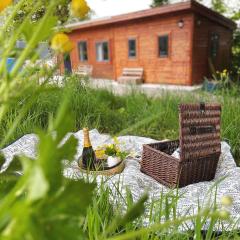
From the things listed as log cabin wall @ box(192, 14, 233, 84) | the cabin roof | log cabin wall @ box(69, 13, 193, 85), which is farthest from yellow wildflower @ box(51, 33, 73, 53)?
log cabin wall @ box(192, 14, 233, 84)

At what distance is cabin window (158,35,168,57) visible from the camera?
10.4 metres

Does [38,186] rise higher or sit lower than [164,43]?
higher

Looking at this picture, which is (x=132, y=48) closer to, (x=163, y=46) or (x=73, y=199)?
(x=163, y=46)

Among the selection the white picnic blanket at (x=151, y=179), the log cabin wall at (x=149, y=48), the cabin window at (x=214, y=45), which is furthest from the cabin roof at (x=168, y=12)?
the white picnic blanket at (x=151, y=179)

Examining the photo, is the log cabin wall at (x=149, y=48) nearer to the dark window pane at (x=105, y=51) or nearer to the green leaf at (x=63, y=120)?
the dark window pane at (x=105, y=51)

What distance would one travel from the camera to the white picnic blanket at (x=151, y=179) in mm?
1953

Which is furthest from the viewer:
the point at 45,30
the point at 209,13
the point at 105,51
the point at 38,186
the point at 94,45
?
the point at 94,45

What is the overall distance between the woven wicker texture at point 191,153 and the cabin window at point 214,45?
9.23 meters

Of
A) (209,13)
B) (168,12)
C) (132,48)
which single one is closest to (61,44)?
(168,12)

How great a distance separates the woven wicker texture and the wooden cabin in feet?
20.8

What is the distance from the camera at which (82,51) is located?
13938 mm

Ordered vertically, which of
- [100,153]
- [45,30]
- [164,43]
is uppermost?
[45,30]

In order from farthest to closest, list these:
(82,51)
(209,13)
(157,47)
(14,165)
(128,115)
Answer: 1. (82,51)
2. (157,47)
3. (209,13)
4. (128,115)
5. (14,165)

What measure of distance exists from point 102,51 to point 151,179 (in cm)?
1105
